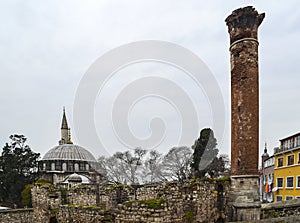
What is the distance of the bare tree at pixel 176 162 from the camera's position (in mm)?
41656

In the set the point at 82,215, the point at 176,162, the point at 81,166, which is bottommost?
the point at 81,166

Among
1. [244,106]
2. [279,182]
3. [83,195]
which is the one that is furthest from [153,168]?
[244,106]

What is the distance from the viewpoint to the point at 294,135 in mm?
32812

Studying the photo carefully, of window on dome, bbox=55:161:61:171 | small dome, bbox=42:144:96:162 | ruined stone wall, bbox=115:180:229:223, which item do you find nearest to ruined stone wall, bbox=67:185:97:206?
ruined stone wall, bbox=115:180:229:223

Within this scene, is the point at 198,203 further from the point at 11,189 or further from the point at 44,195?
the point at 11,189

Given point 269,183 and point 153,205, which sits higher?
point 153,205

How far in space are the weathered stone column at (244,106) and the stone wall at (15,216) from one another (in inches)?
697

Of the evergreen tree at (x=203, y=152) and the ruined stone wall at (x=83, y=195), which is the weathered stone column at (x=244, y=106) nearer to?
the ruined stone wall at (x=83, y=195)

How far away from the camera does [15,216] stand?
74.8 feet

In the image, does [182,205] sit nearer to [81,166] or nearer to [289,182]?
[289,182]

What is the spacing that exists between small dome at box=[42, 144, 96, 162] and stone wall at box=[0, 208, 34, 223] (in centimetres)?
3258

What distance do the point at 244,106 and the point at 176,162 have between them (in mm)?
31045

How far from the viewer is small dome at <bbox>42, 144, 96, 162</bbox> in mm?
55700

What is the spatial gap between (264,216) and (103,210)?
7.23m
